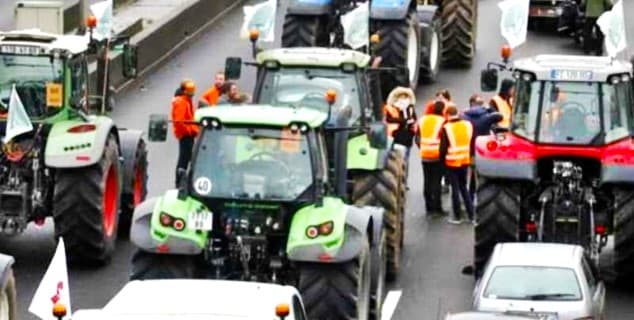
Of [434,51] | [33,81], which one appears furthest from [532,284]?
[434,51]

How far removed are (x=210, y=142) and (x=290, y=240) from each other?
4.55ft

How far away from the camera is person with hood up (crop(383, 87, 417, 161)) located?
29.2 m

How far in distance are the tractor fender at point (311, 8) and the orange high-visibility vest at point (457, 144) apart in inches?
313

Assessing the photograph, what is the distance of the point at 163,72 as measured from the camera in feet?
128

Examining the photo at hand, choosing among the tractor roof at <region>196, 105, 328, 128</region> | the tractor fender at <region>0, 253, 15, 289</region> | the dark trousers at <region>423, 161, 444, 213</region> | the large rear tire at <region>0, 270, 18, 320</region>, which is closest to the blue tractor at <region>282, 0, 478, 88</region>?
the dark trousers at <region>423, 161, 444, 213</region>

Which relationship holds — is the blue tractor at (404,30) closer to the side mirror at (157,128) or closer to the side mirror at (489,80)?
the side mirror at (489,80)

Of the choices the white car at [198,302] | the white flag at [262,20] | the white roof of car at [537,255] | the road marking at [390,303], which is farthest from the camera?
the white flag at [262,20]

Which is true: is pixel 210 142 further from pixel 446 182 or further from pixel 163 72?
pixel 163 72

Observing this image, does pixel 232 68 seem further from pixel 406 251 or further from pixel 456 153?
pixel 406 251

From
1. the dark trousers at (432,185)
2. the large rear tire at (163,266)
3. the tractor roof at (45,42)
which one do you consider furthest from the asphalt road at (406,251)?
the large rear tire at (163,266)

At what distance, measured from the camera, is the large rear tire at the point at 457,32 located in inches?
1523

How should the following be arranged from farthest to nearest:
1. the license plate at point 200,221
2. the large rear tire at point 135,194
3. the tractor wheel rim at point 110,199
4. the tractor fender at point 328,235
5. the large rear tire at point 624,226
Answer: the large rear tire at point 135,194 → the tractor wheel rim at point 110,199 → the large rear tire at point 624,226 → the license plate at point 200,221 → the tractor fender at point 328,235

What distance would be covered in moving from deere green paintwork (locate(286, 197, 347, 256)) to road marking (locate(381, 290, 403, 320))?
2.75 m

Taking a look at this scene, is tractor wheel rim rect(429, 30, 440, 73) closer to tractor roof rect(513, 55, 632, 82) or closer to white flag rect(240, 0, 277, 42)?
white flag rect(240, 0, 277, 42)
